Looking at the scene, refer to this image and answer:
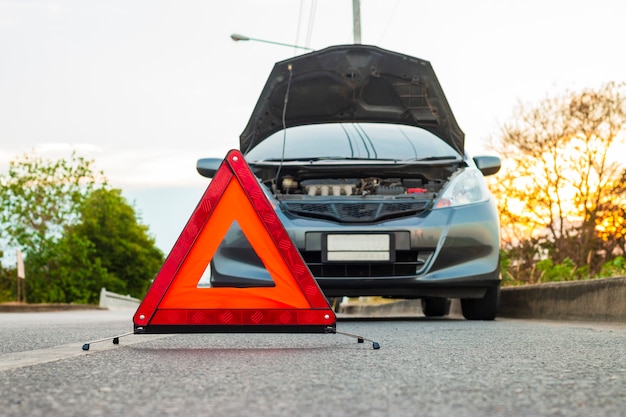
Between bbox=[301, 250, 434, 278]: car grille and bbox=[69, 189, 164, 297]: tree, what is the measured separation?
60146mm

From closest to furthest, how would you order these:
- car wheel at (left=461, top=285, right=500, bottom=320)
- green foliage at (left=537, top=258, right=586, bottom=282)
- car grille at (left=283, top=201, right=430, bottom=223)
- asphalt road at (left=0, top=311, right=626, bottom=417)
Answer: asphalt road at (left=0, top=311, right=626, bottom=417), car grille at (left=283, top=201, right=430, bottom=223), car wheel at (left=461, top=285, right=500, bottom=320), green foliage at (left=537, top=258, right=586, bottom=282)

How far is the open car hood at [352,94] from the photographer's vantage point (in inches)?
321

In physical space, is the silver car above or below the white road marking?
above

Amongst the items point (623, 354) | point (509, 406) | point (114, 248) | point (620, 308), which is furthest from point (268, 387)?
point (114, 248)

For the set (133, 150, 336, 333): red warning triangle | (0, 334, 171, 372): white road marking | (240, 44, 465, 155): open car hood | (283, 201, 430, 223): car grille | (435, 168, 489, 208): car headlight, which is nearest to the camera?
(0, 334, 171, 372): white road marking

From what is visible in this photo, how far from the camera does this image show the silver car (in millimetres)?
6879

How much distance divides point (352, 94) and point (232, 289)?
4550 millimetres

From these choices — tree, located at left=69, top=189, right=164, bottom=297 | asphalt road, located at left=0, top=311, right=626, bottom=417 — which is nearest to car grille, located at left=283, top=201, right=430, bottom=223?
asphalt road, located at left=0, top=311, right=626, bottom=417

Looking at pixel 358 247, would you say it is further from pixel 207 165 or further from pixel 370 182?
pixel 207 165

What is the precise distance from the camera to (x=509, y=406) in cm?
231

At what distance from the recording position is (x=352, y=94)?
28.2 feet

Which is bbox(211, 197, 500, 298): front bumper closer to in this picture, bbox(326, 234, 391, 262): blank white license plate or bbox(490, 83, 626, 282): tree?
bbox(326, 234, 391, 262): blank white license plate

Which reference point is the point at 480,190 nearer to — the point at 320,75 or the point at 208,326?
the point at 320,75

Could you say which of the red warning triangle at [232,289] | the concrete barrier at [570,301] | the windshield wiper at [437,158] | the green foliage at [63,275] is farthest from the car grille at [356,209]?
the green foliage at [63,275]
